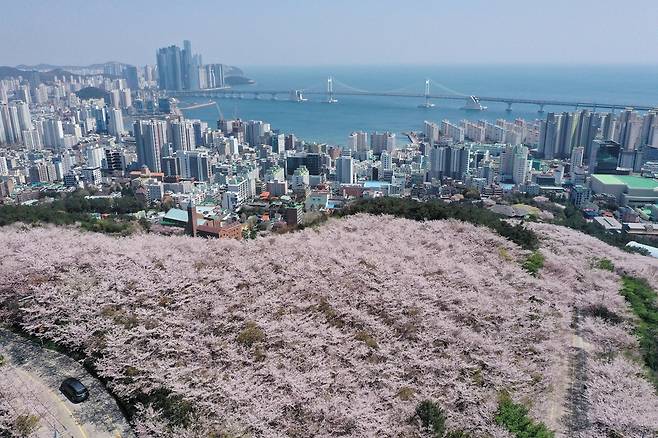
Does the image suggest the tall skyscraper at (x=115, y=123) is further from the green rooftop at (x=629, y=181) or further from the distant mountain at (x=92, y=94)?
the green rooftop at (x=629, y=181)

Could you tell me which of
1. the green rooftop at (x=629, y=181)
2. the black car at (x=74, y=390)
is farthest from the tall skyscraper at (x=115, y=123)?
the black car at (x=74, y=390)

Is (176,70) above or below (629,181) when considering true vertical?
above

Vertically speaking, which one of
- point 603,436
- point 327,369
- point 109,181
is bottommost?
point 109,181

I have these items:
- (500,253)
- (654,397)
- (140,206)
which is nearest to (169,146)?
(140,206)

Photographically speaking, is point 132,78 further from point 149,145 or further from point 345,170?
point 345,170

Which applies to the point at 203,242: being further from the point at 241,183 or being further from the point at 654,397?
the point at 241,183

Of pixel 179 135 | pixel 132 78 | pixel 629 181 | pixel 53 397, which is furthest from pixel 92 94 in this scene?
pixel 53 397
